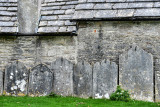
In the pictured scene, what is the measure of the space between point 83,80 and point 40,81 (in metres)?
1.31

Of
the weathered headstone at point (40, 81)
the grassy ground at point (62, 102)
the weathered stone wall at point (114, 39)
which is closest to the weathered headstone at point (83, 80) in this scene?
the grassy ground at point (62, 102)

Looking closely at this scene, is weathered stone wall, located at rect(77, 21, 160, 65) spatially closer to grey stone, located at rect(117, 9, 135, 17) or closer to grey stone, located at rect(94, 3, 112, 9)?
Result: grey stone, located at rect(117, 9, 135, 17)

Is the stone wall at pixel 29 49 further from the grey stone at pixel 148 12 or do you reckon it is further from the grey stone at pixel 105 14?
the grey stone at pixel 148 12

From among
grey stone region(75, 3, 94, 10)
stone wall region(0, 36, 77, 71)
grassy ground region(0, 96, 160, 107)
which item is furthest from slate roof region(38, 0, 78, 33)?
grassy ground region(0, 96, 160, 107)

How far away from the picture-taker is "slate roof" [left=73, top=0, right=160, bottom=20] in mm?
7923

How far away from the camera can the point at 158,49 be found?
7902mm

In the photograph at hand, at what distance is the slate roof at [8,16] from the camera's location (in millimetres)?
8859

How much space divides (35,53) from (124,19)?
11.0ft

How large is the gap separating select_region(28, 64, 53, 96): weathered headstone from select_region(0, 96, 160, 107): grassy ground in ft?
1.51

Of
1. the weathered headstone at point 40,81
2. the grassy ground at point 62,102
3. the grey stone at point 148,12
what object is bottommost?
the grassy ground at point 62,102

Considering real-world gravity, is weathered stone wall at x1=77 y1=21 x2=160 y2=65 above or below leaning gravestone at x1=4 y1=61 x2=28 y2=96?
above

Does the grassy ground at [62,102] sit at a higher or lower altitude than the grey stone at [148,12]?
lower

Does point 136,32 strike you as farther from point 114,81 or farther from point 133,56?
point 114,81

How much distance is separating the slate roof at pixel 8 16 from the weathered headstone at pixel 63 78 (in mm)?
2116
